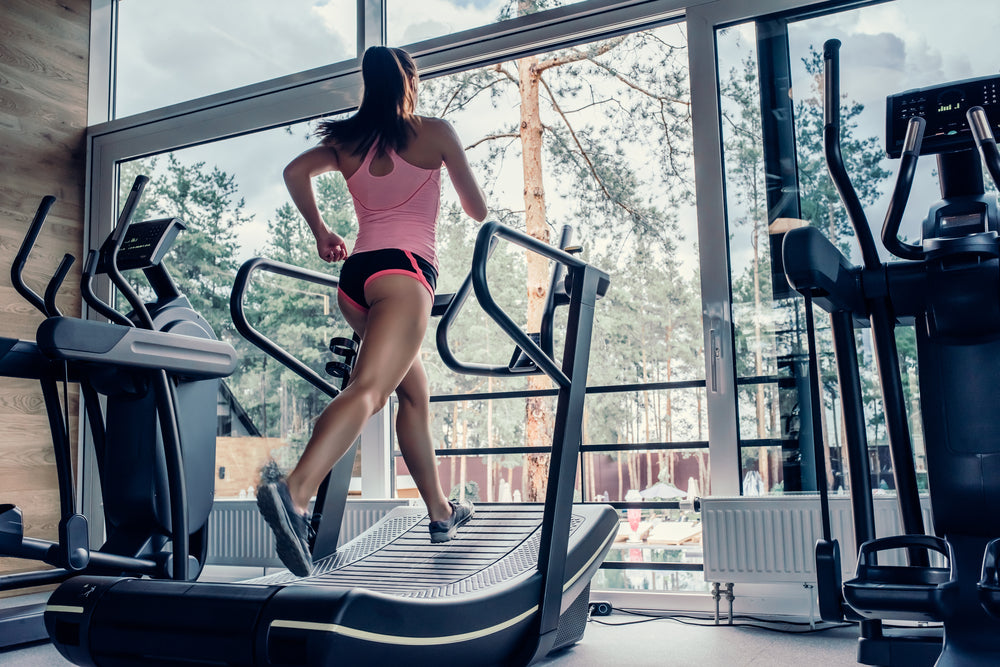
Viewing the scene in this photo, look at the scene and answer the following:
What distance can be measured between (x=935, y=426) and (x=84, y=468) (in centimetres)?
435

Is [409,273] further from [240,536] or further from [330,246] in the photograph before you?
[240,536]

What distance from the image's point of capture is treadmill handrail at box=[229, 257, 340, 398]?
2.39m

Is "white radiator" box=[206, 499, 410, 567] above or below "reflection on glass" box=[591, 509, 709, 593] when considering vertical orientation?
above

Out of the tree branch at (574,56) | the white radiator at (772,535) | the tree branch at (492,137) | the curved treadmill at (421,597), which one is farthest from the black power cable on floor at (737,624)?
the tree branch at (492,137)

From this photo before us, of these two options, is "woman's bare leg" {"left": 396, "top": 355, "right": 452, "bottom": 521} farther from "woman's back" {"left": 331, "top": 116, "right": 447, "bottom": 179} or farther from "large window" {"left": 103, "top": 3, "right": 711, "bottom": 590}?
"large window" {"left": 103, "top": 3, "right": 711, "bottom": 590}

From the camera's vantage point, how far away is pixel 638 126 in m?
6.71

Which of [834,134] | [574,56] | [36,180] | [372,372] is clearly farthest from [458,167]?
[574,56]

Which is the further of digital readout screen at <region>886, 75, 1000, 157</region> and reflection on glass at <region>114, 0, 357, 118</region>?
reflection on glass at <region>114, 0, 357, 118</region>

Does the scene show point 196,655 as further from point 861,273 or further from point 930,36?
point 930,36

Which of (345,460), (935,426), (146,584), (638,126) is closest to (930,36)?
(935,426)

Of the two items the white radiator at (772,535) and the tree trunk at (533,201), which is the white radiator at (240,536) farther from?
the tree trunk at (533,201)

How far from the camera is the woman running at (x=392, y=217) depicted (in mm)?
2088

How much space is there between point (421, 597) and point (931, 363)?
130 centimetres

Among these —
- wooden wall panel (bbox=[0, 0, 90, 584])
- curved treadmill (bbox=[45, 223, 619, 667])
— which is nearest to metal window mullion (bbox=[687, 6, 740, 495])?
curved treadmill (bbox=[45, 223, 619, 667])
